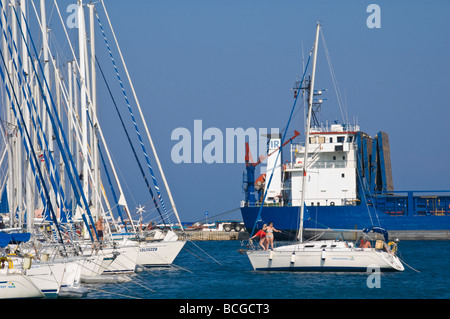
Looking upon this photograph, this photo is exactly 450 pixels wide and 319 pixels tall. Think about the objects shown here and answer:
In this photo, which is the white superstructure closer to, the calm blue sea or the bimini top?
the calm blue sea

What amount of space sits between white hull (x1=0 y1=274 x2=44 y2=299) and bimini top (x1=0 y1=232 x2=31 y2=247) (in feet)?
8.44

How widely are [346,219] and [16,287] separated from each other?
126 ft

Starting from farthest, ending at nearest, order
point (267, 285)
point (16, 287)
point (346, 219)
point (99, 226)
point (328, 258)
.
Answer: point (346, 219)
point (99, 226)
point (328, 258)
point (267, 285)
point (16, 287)

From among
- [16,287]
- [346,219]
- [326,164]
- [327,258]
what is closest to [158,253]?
[327,258]

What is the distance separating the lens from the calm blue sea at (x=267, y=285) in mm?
23328

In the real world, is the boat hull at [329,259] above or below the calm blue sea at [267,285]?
above

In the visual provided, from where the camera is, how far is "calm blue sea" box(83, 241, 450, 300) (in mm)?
23328

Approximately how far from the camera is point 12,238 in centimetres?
2192

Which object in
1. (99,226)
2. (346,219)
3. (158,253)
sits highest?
(99,226)

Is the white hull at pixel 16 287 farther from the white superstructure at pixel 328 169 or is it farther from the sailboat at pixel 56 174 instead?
the white superstructure at pixel 328 169

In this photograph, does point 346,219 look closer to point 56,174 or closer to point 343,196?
point 343,196

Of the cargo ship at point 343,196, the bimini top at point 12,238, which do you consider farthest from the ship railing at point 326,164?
the bimini top at point 12,238

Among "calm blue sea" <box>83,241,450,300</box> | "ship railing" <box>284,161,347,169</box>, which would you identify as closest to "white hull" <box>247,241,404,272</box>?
"calm blue sea" <box>83,241,450,300</box>

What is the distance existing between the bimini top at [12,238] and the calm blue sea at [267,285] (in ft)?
8.47
